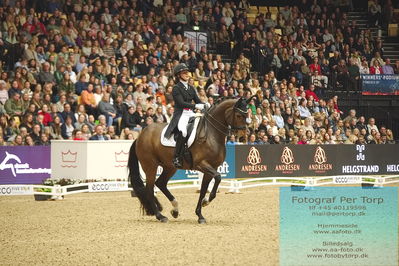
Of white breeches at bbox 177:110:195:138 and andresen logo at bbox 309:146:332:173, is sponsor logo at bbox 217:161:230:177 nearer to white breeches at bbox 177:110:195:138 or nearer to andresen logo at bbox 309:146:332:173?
andresen logo at bbox 309:146:332:173

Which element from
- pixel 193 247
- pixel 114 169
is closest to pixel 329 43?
pixel 114 169

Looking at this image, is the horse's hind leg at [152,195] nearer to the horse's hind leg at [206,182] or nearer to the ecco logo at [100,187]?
the horse's hind leg at [206,182]

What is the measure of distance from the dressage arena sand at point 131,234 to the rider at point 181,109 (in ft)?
4.11

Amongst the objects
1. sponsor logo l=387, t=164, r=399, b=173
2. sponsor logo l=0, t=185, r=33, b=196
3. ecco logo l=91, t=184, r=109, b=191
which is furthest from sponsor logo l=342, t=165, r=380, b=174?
sponsor logo l=0, t=185, r=33, b=196

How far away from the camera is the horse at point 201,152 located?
13.1 m

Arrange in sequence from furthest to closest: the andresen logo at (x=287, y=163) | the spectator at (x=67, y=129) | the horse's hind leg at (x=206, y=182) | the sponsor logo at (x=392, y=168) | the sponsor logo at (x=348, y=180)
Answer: the sponsor logo at (x=392, y=168)
the andresen logo at (x=287, y=163)
the sponsor logo at (x=348, y=180)
the spectator at (x=67, y=129)
the horse's hind leg at (x=206, y=182)

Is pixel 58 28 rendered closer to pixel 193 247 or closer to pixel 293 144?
pixel 293 144

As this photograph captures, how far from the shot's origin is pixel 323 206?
755 centimetres

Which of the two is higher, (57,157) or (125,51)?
(125,51)

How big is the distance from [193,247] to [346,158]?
15.1 meters

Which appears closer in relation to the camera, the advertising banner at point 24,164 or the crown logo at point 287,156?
the advertising banner at point 24,164

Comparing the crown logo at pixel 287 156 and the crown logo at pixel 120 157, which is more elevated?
the crown logo at pixel 120 157

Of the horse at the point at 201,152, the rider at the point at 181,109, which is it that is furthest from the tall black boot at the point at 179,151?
the horse at the point at 201,152

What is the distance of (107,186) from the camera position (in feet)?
61.9
